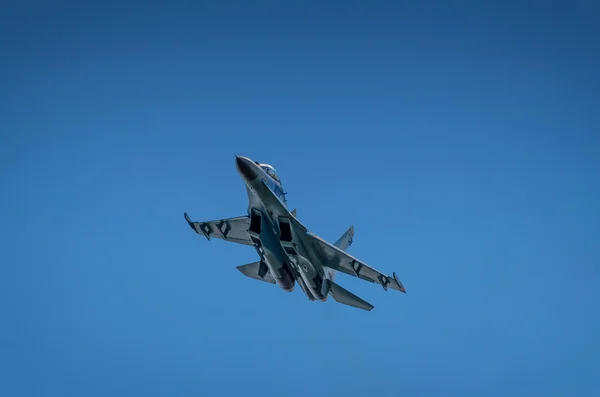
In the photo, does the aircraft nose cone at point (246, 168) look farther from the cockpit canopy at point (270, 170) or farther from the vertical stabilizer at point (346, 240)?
the vertical stabilizer at point (346, 240)

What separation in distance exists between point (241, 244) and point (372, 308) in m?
10.4

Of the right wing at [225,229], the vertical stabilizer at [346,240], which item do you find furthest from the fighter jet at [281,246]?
the vertical stabilizer at [346,240]

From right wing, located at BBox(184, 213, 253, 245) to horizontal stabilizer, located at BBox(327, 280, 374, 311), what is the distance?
6982mm

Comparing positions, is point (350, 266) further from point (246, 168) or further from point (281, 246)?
point (246, 168)

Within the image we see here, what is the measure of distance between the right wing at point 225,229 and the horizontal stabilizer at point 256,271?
1670 mm

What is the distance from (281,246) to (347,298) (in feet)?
23.0

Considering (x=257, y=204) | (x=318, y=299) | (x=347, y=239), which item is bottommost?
(x=318, y=299)

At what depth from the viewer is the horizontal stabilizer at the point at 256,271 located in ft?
137

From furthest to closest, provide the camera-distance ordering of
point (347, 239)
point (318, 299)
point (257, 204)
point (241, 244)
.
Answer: point (347, 239), point (241, 244), point (318, 299), point (257, 204)

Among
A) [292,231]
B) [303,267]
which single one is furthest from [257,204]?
[303,267]

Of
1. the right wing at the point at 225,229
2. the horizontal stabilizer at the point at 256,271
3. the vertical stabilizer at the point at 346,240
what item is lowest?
the horizontal stabilizer at the point at 256,271

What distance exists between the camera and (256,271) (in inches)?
1679

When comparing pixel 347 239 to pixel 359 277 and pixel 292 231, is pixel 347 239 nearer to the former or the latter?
pixel 359 277

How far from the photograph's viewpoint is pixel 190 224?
1673 inches
